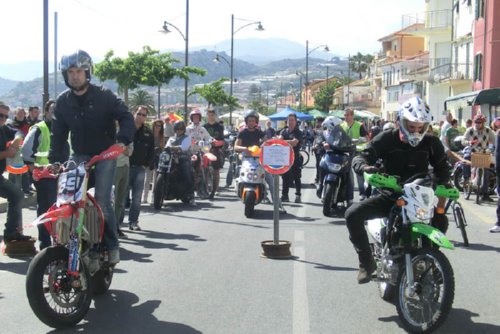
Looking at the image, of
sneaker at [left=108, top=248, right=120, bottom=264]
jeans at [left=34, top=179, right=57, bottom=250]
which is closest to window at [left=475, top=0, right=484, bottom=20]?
jeans at [left=34, top=179, right=57, bottom=250]

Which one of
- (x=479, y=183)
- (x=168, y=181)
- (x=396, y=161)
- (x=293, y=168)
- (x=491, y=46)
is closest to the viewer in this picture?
(x=396, y=161)

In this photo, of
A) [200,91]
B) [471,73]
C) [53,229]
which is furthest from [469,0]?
[53,229]

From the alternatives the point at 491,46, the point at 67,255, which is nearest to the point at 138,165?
the point at 67,255

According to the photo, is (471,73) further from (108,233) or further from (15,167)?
(108,233)

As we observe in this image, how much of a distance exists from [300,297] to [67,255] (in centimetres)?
227

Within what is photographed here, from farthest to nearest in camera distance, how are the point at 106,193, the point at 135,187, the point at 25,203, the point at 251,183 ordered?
the point at 25,203
the point at 251,183
the point at 135,187
the point at 106,193

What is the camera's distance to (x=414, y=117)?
233 inches

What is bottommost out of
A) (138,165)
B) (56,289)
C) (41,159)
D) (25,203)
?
(25,203)

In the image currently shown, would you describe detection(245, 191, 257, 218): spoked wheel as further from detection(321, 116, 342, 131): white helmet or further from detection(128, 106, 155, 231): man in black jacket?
detection(128, 106, 155, 231): man in black jacket

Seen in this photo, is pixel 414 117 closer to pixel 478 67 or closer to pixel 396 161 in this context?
pixel 396 161

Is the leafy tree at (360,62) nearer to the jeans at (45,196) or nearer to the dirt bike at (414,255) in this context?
the jeans at (45,196)

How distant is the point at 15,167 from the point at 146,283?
4.88 metres

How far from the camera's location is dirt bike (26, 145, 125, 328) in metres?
5.49

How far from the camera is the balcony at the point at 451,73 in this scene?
150 feet
